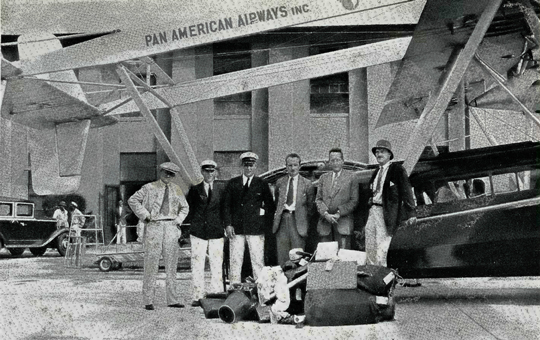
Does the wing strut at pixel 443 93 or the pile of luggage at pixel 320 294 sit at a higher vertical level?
the wing strut at pixel 443 93

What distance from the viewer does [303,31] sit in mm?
11930

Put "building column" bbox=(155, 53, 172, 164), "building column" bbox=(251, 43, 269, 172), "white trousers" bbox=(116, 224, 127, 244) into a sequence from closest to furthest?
"white trousers" bbox=(116, 224, 127, 244)
"building column" bbox=(155, 53, 172, 164)
"building column" bbox=(251, 43, 269, 172)

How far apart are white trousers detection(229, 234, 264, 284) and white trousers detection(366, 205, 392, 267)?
106 centimetres

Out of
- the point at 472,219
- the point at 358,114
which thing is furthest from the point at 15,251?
the point at 472,219

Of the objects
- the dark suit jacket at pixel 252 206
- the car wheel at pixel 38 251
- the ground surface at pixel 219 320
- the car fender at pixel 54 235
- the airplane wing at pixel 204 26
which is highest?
the airplane wing at pixel 204 26

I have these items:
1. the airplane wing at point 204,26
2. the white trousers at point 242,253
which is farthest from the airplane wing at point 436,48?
the white trousers at point 242,253

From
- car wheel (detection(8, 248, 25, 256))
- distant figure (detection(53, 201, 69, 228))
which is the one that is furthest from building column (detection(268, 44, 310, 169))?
car wheel (detection(8, 248, 25, 256))

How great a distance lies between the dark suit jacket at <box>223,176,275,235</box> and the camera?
5600 mm

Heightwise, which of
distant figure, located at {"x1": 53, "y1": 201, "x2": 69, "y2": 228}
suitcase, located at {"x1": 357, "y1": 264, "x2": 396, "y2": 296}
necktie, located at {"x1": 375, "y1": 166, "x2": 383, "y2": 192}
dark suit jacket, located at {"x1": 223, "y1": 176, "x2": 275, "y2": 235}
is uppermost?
necktie, located at {"x1": 375, "y1": 166, "x2": 383, "y2": 192}

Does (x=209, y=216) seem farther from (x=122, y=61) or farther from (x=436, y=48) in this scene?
(x=436, y=48)

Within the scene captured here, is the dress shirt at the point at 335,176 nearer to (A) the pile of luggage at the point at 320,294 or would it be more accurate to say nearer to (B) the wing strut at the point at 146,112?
(A) the pile of luggage at the point at 320,294

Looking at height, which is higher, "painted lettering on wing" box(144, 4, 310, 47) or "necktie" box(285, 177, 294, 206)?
"painted lettering on wing" box(144, 4, 310, 47)

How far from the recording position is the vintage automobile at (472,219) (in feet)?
15.9

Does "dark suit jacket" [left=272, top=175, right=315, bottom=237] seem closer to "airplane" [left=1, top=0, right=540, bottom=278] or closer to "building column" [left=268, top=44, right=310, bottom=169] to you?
"airplane" [left=1, top=0, right=540, bottom=278]
